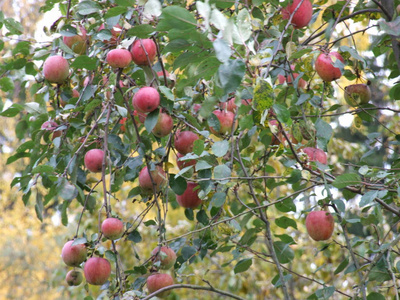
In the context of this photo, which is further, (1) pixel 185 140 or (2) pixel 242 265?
(2) pixel 242 265

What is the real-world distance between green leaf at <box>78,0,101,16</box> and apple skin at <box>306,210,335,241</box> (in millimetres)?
684

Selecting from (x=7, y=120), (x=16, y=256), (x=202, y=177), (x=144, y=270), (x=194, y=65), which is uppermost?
(x=194, y=65)

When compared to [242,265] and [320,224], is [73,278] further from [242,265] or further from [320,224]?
[320,224]

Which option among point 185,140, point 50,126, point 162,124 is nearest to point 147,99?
point 162,124

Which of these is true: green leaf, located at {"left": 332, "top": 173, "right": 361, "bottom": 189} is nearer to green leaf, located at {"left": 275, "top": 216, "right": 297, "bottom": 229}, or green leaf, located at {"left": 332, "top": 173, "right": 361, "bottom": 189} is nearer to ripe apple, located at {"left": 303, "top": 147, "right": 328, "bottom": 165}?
ripe apple, located at {"left": 303, "top": 147, "right": 328, "bottom": 165}

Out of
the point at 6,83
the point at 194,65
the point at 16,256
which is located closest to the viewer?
the point at 194,65

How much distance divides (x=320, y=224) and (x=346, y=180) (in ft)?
0.67

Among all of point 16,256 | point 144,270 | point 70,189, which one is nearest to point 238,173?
point 144,270

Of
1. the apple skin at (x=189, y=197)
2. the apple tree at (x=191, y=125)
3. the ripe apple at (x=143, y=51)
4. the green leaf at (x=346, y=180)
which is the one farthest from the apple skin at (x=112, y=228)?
the green leaf at (x=346, y=180)

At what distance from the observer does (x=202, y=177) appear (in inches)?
38.5

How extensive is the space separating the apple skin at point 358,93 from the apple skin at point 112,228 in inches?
24.2

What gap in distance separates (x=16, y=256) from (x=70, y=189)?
6078mm

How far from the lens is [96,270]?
984 millimetres

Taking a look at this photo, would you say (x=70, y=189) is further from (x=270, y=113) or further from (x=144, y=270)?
(x=270, y=113)
